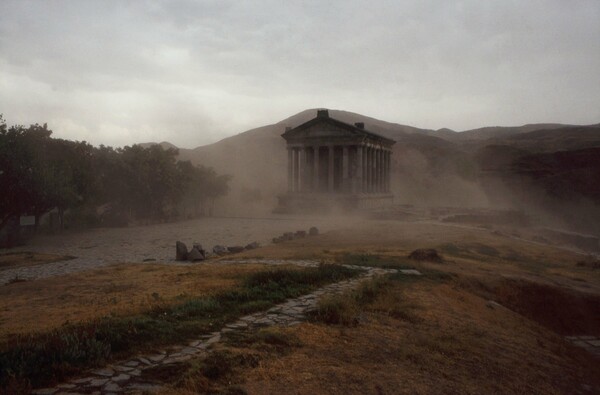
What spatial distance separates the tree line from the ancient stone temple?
439 inches

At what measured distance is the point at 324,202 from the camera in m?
52.8

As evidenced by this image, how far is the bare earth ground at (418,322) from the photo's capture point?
7.20 m

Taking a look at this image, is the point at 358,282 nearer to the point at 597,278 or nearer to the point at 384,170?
the point at 597,278

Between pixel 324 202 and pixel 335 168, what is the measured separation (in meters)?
6.99

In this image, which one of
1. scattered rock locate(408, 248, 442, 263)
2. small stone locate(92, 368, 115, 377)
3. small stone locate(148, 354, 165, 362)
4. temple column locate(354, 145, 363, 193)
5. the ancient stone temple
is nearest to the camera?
small stone locate(92, 368, 115, 377)

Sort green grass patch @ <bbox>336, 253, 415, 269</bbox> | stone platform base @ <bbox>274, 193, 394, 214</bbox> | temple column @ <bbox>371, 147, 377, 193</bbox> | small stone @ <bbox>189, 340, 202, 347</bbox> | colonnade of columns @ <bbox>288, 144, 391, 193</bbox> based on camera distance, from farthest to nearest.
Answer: temple column @ <bbox>371, 147, 377, 193</bbox>, colonnade of columns @ <bbox>288, 144, 391, 193</bbox>, stone platform base @ <bbox>274, 193, 394, 214</bbox>, green grass patch @ <bbox>336, 253, 415, 269</bbox>, small stone @ <bbox>189, 340, 202, 347</bbox>

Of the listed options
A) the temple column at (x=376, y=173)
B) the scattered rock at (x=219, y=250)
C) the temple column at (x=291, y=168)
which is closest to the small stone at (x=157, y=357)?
the scattered rock at (x=219, y=250)

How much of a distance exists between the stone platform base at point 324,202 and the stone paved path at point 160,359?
4038 cm

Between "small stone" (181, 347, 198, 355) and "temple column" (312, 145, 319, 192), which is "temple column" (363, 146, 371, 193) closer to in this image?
"temple column" (312, 145, 319, 192)

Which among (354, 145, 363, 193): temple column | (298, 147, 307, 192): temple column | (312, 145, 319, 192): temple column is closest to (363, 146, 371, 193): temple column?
(354, 145, 363, 193): temple column

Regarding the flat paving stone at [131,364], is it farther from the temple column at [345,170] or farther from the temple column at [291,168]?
the temple column at [291,168]

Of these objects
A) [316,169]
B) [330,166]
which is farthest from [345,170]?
[316,169]

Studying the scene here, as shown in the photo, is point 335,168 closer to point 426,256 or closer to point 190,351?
point 426,256

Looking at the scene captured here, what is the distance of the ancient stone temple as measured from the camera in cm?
5353
